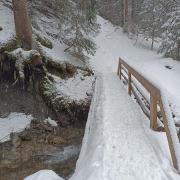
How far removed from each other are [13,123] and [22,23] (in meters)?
3.98

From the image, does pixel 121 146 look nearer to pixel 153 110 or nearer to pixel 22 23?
pixel 153 110

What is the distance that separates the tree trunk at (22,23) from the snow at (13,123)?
2851 mm

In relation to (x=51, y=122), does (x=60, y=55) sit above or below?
above

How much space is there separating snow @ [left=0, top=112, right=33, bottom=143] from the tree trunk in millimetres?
2851

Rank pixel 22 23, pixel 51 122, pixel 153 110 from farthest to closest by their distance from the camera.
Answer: pixel 22 23 → pixel 51 122 → pixel 153 110

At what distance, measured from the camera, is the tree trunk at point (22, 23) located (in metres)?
12.3

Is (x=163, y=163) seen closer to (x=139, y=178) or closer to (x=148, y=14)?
(x=139, y=178)

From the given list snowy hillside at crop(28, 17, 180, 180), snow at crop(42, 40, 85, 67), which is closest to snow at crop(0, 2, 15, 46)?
snow at crop(42, 40, 85, 67)

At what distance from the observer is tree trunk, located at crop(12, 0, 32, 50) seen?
40.5 feet

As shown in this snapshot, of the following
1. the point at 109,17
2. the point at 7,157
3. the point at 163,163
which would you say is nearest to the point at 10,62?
the point at 7,157

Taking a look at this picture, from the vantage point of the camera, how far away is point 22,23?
1240 cm

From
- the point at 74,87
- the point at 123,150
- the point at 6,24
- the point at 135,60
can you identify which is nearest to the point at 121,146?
the point at 123,150

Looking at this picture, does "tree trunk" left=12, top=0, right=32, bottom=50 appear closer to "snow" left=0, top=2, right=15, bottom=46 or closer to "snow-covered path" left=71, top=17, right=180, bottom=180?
"snow" left=0, top=2, right=15, bottom=46

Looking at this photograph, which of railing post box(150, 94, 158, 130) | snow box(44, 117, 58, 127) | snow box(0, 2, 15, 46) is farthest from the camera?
snow box(0, 2, 15, 46)
